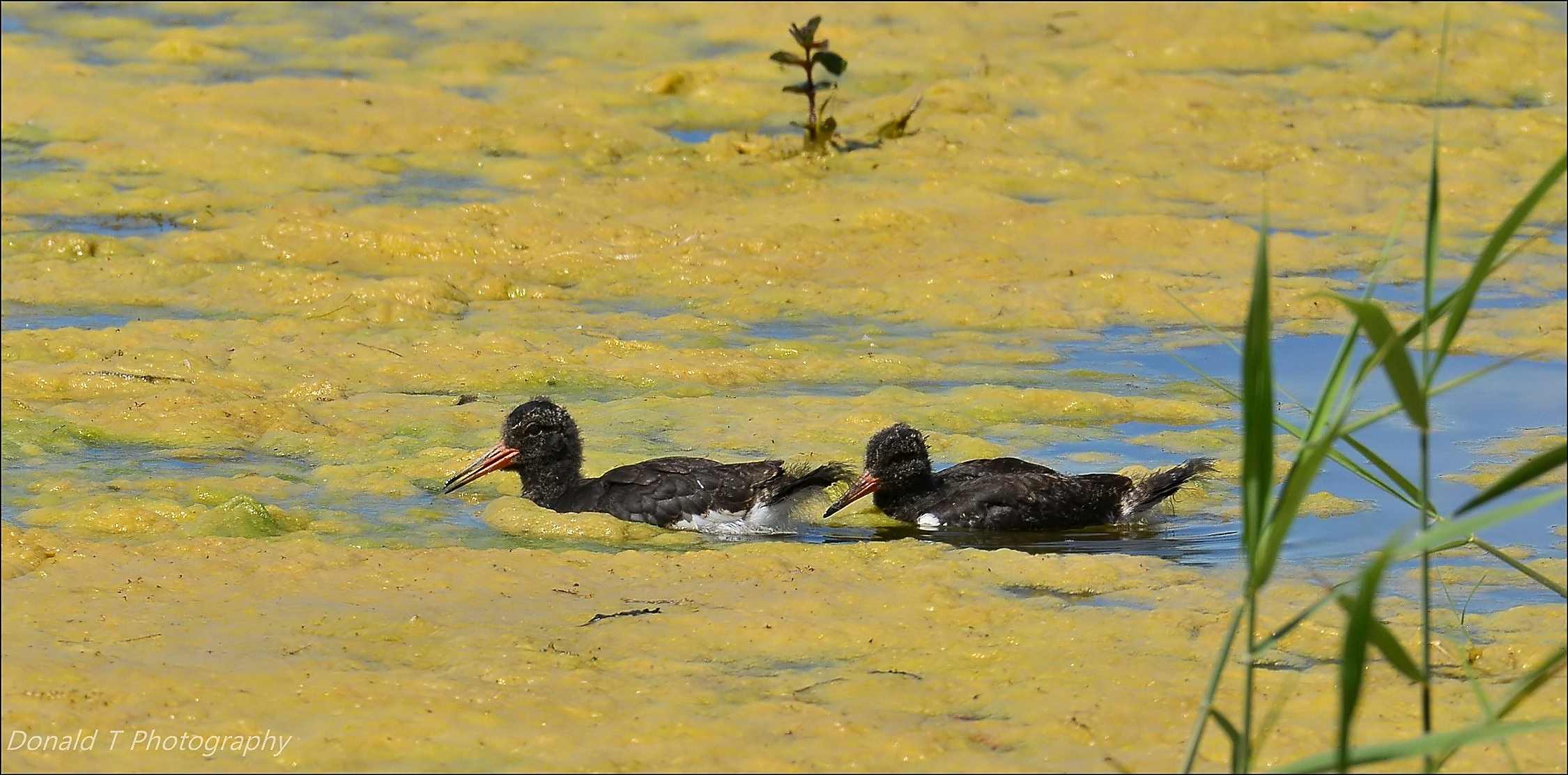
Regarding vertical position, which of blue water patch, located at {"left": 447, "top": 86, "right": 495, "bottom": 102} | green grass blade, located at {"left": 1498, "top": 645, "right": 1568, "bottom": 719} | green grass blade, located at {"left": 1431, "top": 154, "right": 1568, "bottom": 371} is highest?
blue water patch, located at {"left": 447, "top": 86, "right": 495, "bottom": 102}

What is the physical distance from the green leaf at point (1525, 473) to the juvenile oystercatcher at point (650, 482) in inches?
159

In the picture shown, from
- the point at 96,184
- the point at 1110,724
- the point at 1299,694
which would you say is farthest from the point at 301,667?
the point at 96,184

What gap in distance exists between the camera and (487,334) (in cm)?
929

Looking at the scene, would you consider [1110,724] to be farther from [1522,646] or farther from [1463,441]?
[1463,441]

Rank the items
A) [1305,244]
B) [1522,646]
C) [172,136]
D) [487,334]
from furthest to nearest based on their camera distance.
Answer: [172,136] → [1305,244] → [487,334] → [1522,646]

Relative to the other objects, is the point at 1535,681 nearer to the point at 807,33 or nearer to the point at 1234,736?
the point at 1234,736

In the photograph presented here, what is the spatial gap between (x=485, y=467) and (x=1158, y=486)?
248cm

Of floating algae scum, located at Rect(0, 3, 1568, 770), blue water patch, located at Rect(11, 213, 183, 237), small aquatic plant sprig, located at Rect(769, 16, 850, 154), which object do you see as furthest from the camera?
small aquatic plant sprig, located at Rect(769, 16, 850, 154)

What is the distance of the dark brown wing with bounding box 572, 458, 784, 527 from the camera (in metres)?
7.12

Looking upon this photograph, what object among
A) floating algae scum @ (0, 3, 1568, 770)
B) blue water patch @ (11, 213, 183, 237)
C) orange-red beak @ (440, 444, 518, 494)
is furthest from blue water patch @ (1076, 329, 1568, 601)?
blue water patch @ (11, 213, 183, 237)

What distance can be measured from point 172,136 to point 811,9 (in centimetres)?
536

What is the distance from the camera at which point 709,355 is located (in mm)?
9062

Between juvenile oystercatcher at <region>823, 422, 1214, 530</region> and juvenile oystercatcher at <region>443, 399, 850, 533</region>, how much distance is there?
191 millimetres

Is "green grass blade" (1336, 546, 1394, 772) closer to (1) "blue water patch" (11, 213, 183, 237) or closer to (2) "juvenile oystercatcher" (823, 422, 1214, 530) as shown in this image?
(2) "juvenile oystercatcher" (823, 422, 1214, 530)
